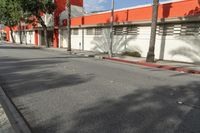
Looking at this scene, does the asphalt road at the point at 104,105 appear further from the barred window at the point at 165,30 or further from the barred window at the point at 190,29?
the barred window at the point at 165,30

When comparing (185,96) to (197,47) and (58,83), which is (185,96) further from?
(197,47)

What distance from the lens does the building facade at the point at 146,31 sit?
1506 cm

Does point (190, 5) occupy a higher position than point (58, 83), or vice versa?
point (190, 5)

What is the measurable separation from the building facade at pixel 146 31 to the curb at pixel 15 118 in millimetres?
13133

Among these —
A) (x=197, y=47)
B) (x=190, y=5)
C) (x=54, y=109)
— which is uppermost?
(x=190, y=5)

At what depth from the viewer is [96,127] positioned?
13.7ft

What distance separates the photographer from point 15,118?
4574 millimetres

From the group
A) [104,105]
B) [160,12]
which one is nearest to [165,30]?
[160,12]

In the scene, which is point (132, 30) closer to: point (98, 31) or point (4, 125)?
point (98, 31)

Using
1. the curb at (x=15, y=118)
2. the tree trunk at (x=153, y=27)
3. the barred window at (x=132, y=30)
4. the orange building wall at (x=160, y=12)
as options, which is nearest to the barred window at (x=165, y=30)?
the orange building wall at (x=160, y=12)

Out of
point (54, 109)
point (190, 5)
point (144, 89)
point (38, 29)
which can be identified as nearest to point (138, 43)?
point (190, 5)

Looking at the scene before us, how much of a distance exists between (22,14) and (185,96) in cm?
3053

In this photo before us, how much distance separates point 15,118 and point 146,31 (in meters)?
15.8

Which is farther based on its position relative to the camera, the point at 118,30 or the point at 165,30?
the point at 118,30
